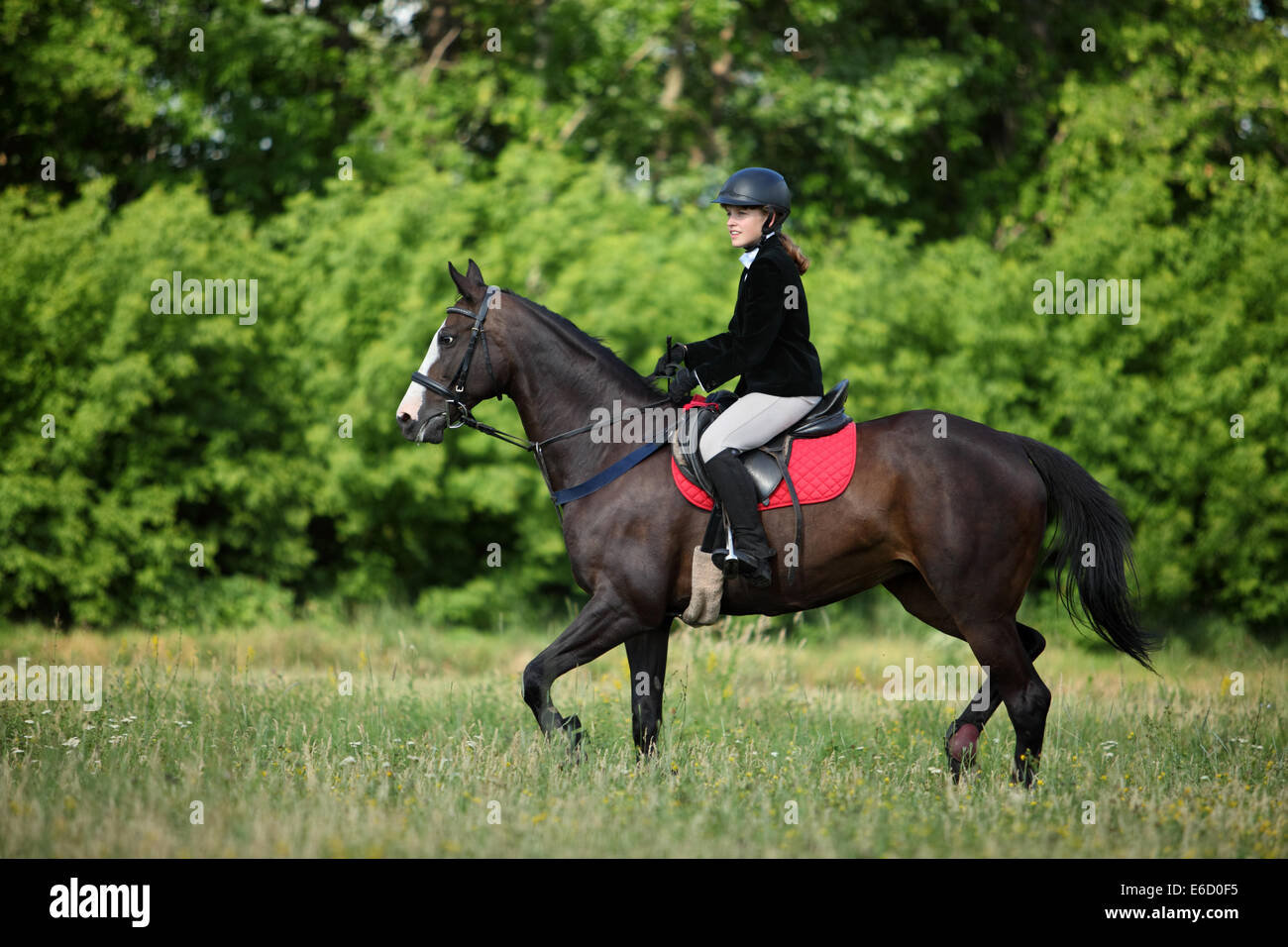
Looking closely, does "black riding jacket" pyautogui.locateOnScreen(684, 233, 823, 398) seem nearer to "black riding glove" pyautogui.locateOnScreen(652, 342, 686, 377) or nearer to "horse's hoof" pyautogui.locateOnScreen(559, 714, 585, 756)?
"black riding glove" pyautogui.locateOnScreen(652, 342, 686, 377)

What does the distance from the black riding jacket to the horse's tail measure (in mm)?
1338

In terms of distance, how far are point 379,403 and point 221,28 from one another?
7788mm

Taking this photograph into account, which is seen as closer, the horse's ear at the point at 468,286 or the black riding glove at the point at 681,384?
the black riding glove at the point at 681,384

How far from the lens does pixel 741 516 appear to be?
583 centimetres

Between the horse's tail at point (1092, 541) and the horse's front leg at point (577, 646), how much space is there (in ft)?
→ 7.73

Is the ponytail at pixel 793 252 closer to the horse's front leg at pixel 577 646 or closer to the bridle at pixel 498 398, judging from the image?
the bridle at pixel 498 398

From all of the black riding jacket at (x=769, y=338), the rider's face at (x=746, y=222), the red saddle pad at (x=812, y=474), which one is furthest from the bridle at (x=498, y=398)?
the rider's face at (x=746, y=222)

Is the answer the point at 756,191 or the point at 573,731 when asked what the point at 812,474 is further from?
the point at 573,731

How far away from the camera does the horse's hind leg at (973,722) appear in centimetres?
625

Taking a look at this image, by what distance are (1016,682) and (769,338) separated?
7.27 feet

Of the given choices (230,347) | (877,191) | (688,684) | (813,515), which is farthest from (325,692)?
(877,191)

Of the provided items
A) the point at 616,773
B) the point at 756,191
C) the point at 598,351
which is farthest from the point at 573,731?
the point at 756,191

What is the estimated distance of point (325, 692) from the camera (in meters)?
7.93

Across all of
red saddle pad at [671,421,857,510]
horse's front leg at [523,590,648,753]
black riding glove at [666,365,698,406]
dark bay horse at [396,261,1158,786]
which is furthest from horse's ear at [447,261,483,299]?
horse's front leg at [523,590,648,753]
